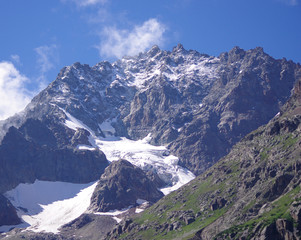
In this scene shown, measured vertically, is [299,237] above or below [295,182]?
below

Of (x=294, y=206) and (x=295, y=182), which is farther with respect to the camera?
(x=295, y=182)

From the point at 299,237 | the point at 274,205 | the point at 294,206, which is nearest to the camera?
the point at 299,237

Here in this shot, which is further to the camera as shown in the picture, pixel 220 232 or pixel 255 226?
pixel 220 232

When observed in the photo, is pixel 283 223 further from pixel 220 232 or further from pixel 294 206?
pixel 220 232

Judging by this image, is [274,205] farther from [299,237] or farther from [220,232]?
[299,237]

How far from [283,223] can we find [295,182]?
41356 mm

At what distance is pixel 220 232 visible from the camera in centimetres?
19700

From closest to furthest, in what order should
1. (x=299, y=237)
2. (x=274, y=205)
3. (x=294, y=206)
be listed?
(x=299, y=237)
(x=294, y=206)
(x=274, y=205)

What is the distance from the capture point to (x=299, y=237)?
154m

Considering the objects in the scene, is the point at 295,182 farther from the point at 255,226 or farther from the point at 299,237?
the point at 299,237

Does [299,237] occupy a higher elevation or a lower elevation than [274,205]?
lower

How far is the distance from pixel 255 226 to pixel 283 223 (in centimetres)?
1577

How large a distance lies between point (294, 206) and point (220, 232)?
37108 mm

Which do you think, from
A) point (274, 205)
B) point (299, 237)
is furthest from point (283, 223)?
point (274, 205)
